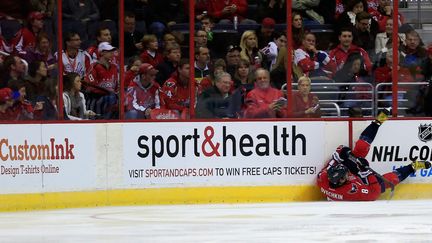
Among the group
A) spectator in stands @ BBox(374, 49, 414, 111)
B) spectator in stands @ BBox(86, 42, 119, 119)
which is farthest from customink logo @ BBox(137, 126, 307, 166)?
spectator in stands @ BBox(374, 49, 414, 111)

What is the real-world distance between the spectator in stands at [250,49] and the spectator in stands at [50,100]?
2702 millimetres

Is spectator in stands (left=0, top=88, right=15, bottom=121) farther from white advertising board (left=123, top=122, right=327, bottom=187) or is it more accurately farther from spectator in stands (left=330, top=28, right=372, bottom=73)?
spectator in stands (left=330, top=28, right=372, bottom=73)

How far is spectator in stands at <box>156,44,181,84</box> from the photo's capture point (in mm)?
16891

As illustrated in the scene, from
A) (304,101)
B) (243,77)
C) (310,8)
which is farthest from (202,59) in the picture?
(310,8)

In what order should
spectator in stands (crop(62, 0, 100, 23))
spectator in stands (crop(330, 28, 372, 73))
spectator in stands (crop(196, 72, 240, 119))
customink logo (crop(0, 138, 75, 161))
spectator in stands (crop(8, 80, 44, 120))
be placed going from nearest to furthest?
customink logo (crop(0, 138, 75, 161)) → spectator in stands (crop(8, 80, 44, 120)) → spectator in stands (crop(62, 0, 100, 23)) → spectator in stands (crop(196, 72, 240, 119)) → spectator in stands (crop(330, 28, 372, 73))

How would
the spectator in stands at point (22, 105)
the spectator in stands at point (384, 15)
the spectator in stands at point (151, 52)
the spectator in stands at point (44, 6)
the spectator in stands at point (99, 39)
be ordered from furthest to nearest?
1. the spectator in stands at point (384, 15)
2. the spectator in stands at point (151, 52)
3. the spectator in stands at point (99, 39)
4. the spectator in stands at point (44, 6)
5. the spectator in stands at point (22, 105)

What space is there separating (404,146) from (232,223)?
13.9 feet

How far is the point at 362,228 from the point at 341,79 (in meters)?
4.33

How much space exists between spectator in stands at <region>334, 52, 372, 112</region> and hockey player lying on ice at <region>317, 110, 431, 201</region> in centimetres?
49

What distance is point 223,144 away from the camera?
1695 centimetres

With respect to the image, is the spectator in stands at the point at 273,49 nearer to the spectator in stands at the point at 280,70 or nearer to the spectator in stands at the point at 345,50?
the spectator in stands at the point at 280,70

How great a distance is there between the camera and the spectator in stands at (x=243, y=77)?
17.1 meters

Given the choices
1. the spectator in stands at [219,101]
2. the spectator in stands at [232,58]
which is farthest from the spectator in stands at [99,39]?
the spectator in stands at [232,58]

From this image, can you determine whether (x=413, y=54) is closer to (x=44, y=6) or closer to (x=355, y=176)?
(x=355, y=176)
